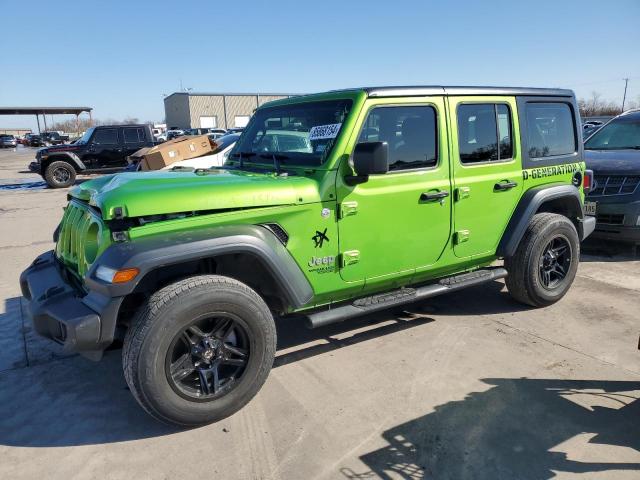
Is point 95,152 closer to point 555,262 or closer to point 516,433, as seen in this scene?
point 555,262

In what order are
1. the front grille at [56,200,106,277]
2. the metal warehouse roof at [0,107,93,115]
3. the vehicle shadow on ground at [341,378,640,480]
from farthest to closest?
the metal warehouse roof at [0,107,93,115]
the front grille at [56,200,106,277]
the vehicle shadow on ground at [341,378,640,480]

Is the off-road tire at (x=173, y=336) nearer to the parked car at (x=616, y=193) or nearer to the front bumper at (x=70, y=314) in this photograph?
the front bumper at (x=70, y=314)

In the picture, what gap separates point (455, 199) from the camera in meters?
3.79

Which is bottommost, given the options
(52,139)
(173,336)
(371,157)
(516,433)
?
(516,433)

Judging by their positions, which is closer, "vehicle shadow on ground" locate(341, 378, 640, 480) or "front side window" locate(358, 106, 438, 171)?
"vehicle shadow on ground" locate(341, 378, 640, 480)

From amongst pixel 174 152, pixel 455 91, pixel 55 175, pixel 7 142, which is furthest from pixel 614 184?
pixel 7 142

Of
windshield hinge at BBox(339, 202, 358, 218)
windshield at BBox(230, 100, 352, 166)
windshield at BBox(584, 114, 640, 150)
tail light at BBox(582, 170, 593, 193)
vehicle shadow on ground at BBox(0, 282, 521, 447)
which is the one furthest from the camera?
windshield at BBox(584, 114, 640, 150)

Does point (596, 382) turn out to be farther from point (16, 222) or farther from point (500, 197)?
point (16, 222)

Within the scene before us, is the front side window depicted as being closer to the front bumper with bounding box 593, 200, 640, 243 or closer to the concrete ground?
the concrete ground

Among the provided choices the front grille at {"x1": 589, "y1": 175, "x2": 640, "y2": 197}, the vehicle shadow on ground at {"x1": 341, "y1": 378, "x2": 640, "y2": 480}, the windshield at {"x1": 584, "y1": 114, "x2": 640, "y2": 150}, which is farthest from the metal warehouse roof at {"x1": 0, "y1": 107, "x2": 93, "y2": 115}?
the vehicle shadow on ground at {"x1": 341, "y1": 378, "x2": 640, "y2": 480}

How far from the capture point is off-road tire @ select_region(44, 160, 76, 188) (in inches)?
567

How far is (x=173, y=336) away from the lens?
2691mm

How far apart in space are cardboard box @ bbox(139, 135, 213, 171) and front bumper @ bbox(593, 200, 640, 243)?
8.61m

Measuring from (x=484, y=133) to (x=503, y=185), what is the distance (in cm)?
47
